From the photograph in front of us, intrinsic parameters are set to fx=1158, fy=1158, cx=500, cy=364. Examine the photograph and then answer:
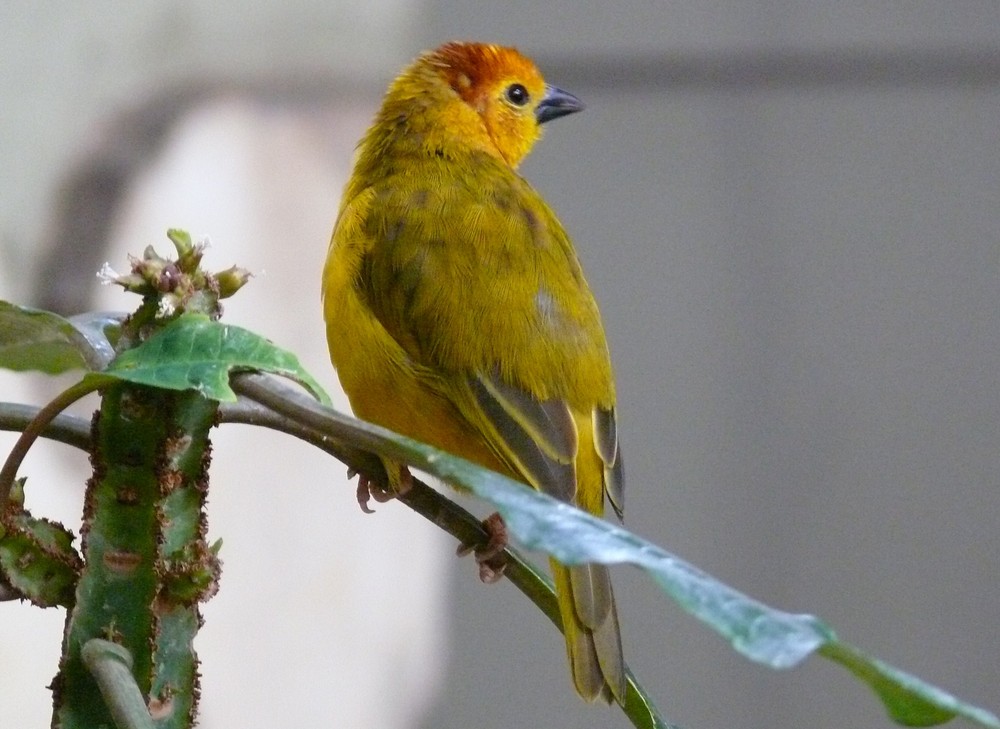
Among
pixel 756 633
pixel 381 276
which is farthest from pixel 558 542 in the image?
pixel 381 276

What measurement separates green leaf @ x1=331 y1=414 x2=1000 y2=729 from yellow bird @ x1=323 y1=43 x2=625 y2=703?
0.39 meters

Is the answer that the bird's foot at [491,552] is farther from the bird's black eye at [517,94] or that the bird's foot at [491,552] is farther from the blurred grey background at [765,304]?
the blurred grey background at [765,304]

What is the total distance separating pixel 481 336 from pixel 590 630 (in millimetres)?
288

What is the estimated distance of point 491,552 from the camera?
801 mm

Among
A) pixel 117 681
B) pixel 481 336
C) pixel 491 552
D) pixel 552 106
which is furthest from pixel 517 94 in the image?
pixel 117 681

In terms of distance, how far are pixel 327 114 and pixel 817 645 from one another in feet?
6.09

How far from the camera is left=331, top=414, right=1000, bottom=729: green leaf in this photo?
1.24ft

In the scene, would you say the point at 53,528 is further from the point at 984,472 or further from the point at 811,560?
the point at 984,472

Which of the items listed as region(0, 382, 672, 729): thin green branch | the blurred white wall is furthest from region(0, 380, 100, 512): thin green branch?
the blurred white wall

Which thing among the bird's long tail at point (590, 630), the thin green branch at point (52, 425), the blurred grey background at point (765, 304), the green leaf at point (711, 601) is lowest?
the green leaf at point (711, 601)

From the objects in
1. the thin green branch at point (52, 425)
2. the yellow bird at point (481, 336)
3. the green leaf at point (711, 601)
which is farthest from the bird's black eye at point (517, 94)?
the green leaf at point (711, 601)

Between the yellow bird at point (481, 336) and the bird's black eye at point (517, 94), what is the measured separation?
32 cm

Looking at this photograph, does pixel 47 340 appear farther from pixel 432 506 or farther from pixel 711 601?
pixel 711 601

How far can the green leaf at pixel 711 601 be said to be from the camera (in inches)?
14.9
